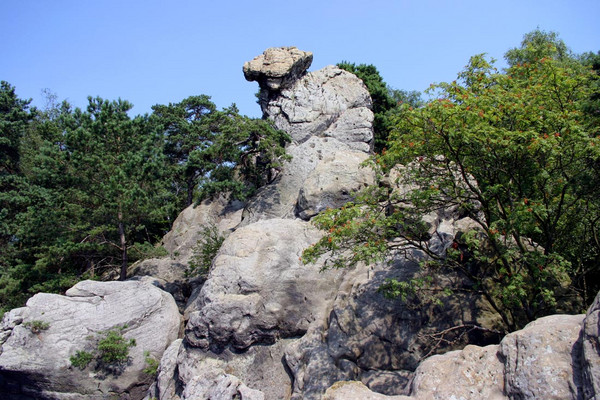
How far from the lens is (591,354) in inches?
239

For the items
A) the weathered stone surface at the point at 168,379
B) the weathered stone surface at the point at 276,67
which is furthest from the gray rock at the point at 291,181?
the weathered stone surface at the point at 168,379

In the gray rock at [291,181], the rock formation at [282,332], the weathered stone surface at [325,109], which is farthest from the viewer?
the weathered stone surface at [325,109]

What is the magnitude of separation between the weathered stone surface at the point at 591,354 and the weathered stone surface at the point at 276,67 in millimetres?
22370

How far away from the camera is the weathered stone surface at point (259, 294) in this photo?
564 inches

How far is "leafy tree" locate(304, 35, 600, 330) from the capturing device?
404 inches

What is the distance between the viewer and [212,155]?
22.6 metres

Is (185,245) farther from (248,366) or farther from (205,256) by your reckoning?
(248,366)

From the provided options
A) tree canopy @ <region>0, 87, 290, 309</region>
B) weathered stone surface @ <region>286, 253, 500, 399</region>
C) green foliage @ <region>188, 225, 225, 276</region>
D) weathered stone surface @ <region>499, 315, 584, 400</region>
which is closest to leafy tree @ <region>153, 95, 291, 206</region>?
tree canopy @ <region>0, 87, 290, 309</region>

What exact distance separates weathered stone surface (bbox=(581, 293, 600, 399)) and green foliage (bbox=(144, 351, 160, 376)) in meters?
13.7

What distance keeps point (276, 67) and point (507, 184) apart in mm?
18211

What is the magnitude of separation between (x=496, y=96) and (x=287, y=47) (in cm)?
1894

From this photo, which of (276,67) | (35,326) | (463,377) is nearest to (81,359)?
(35,326)

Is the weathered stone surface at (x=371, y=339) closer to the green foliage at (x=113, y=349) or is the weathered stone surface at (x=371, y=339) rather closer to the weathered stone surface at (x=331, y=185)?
the weathered stone surface at (x=331, y=185)

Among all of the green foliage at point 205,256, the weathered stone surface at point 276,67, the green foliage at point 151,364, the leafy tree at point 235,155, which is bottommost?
the green foliage at point 151,364
